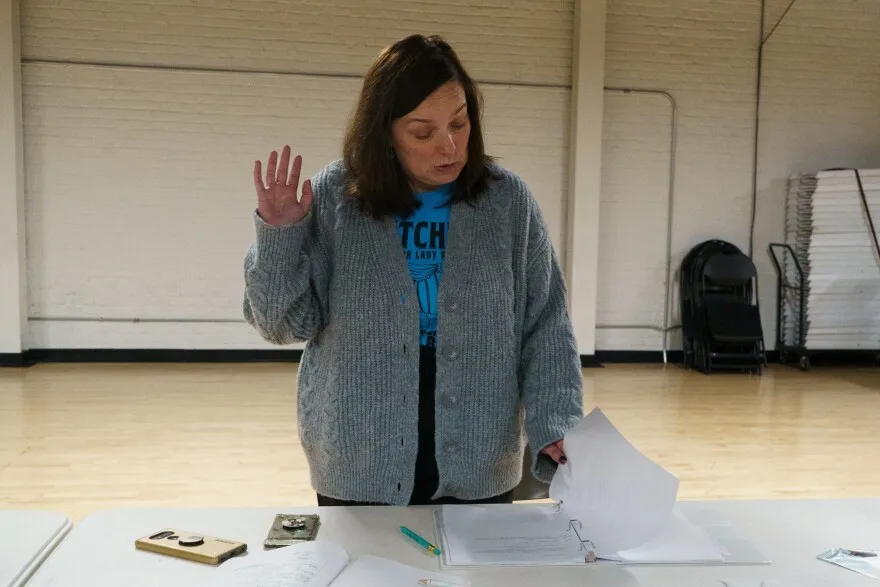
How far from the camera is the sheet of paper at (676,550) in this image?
1.24 metres

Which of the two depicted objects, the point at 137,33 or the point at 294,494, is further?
the point at 137,33

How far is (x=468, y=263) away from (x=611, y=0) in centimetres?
630

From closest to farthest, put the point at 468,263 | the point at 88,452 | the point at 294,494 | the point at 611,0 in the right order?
the point at 468,263, the point at 294,494, the point at 88,452, the point at 611,0

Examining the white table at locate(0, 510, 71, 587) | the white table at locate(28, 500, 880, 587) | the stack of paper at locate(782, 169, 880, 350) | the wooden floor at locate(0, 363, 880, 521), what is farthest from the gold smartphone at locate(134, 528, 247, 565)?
the stack of paper at locate(782, 169, 880, 350)

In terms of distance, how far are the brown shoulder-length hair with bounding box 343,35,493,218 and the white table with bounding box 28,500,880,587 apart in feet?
1.88

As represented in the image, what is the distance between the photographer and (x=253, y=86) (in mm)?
6766

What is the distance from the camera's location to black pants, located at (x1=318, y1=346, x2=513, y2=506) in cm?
Answer: 153

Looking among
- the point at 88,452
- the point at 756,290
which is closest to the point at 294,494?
the point at 88,452

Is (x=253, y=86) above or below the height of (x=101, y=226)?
above

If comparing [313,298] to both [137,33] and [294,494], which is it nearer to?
[294,494]

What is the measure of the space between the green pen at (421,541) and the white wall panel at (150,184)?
5.62 meters

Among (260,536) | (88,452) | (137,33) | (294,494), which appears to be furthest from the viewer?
(137,33)

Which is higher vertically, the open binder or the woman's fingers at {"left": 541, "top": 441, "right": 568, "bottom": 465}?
the woman's fingers at {"left": 541, "top": 441, "right": 568, "bottom": 465}

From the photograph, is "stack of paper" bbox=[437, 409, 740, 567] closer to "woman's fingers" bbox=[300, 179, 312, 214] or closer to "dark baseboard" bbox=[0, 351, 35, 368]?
"woman's fingers" bbox=[300, 179, 312, 214]
